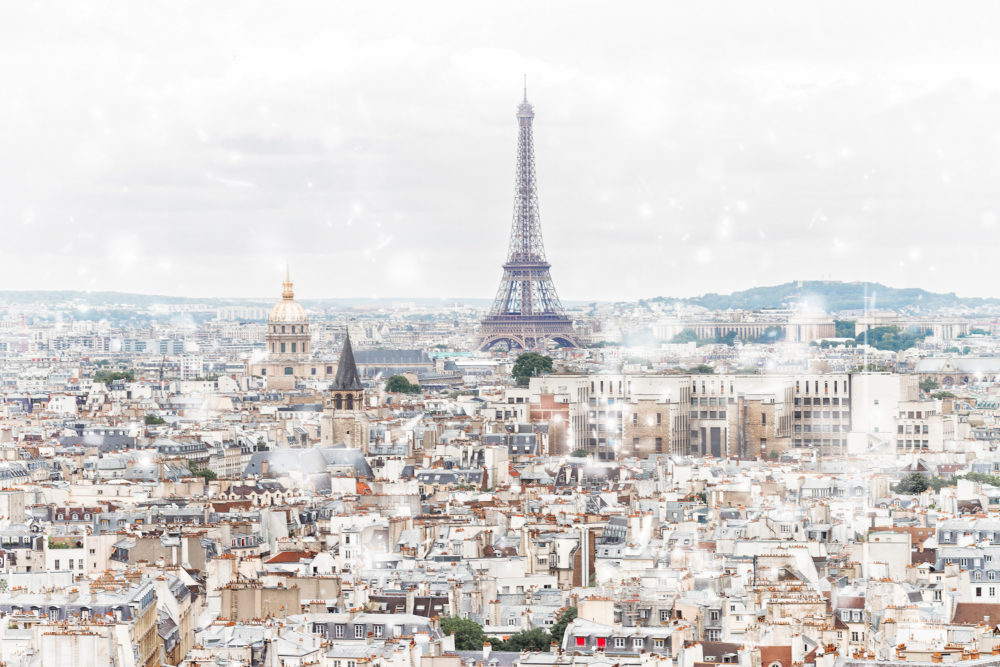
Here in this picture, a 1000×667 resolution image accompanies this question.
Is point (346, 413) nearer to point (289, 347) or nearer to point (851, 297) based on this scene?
point (289, 347)

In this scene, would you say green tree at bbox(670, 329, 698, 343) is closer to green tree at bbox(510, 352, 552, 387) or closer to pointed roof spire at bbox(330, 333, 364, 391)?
green tree at bbox(510, 352, 552, 387)

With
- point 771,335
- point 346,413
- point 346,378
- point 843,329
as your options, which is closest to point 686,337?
point 771,335

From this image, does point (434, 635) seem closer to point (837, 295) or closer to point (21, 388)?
point (21, 388)

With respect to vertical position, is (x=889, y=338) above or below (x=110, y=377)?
above

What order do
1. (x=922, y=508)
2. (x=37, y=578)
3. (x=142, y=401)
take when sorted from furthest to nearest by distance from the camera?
(x=142, y=401), (x=922, y=508), (x=37, y=578)

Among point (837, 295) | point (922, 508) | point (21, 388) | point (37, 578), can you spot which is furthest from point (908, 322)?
point (37, 578)

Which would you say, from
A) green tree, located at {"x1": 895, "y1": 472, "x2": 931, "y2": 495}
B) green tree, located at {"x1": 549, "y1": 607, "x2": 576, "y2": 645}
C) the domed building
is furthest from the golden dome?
green tree, located at {"x1": 549, "y1": 607, "x2": 576, "y2": 645}
